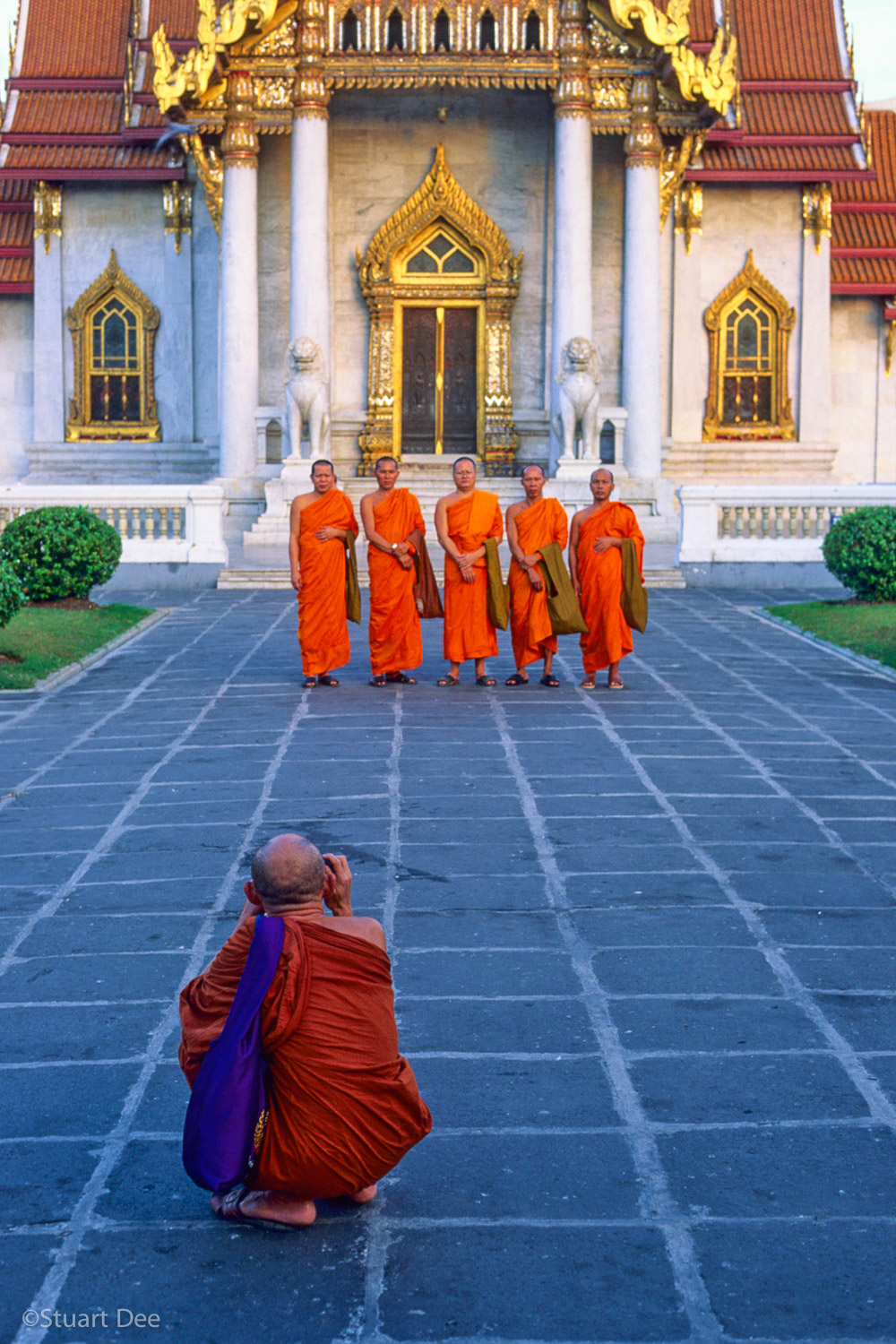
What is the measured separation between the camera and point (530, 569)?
33.0 ft

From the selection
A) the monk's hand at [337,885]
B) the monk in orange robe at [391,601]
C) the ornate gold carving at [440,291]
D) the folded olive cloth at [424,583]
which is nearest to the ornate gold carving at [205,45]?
the ornate gold carving at [440,291]

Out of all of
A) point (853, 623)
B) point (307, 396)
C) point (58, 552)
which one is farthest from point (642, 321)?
point (58, 552)

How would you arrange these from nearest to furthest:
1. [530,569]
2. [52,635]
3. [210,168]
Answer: [530,569] < [52,635] < [210,168]

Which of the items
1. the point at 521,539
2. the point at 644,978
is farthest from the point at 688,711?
the point at 644,978

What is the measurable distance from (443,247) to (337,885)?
16895mm

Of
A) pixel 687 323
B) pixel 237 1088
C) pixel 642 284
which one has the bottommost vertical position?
pixel 237 1088

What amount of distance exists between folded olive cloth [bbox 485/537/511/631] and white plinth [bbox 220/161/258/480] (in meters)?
8.49

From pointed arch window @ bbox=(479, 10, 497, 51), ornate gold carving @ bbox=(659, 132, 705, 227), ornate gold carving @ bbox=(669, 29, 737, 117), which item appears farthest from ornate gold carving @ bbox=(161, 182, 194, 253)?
ornate gold carving @ bbox=(669, 29, 737, 117)

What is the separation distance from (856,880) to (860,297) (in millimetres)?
17534

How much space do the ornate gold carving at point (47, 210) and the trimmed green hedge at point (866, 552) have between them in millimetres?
11548

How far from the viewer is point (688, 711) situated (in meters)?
9.23

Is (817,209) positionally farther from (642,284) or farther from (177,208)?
(177,208)

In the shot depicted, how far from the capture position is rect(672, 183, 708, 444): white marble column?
20266 millimetres

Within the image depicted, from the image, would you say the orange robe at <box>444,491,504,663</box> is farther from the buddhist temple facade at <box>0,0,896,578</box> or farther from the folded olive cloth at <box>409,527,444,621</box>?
the buddhist temple facade at <box>0,0,896,578</box>
